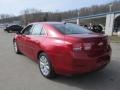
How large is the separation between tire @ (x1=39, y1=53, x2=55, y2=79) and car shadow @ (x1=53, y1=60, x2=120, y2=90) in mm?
246

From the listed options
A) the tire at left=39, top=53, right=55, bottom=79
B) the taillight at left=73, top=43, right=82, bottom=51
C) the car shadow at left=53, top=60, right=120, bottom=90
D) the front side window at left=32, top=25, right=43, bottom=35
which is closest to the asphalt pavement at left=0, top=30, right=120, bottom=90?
the car shadow at left=53, top=60, right=120, bottom=90

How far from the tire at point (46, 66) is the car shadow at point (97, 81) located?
0.81 ft

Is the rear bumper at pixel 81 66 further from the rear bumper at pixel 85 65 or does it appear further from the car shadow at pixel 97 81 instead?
the car shadow at pixel 97 81

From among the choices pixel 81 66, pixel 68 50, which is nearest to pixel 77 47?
pixel 68 50

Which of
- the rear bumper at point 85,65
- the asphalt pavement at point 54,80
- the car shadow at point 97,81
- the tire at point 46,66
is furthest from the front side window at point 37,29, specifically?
the rear bumper at point 85,65

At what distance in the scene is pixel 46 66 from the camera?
5.34m

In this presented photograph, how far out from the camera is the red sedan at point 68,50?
4.50 meters

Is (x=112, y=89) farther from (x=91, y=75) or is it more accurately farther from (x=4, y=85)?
(x=4, y=85)

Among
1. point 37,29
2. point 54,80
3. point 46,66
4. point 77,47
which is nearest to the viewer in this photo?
point 77,47

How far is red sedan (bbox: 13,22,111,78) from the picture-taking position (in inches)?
177

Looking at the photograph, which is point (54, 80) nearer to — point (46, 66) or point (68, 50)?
point (46, 66)

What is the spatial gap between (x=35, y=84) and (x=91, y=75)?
170 centimetres

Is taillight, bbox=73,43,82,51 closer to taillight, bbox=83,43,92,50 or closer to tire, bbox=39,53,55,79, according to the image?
taillight, bbox=83,43,92,50

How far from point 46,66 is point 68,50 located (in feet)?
3.68
